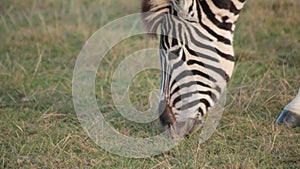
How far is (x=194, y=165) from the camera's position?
12.0 feet

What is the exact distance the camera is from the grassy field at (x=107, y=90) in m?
3.88

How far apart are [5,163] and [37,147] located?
289 millimetres

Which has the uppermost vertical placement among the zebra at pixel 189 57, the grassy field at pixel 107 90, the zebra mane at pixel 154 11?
the zebra mane at pixel 154 11

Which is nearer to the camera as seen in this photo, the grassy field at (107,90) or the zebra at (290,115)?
the grassy field at (107,90)

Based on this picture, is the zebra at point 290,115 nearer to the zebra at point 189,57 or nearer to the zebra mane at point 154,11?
the zebra at point 189,57

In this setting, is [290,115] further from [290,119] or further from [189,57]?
[189,57]

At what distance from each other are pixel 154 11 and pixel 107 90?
1619 mm

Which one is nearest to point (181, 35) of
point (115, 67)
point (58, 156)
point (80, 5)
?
point (58, 156)

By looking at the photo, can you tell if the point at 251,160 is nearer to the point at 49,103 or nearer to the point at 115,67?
the point at 49,103

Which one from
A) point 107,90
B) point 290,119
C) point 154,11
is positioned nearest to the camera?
point 154,11

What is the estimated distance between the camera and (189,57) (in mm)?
3953

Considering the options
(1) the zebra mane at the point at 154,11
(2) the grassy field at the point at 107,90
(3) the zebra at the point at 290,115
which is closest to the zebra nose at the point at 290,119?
(3) the zebra at the point at 290,115

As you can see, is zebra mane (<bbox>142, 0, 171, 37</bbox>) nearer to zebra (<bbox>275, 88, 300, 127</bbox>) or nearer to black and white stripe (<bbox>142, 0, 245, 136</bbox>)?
black and white stripe (<bbox>142, 0, 245, 136</bbox>)

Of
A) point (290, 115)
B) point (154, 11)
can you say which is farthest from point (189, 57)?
point (290, 115)
